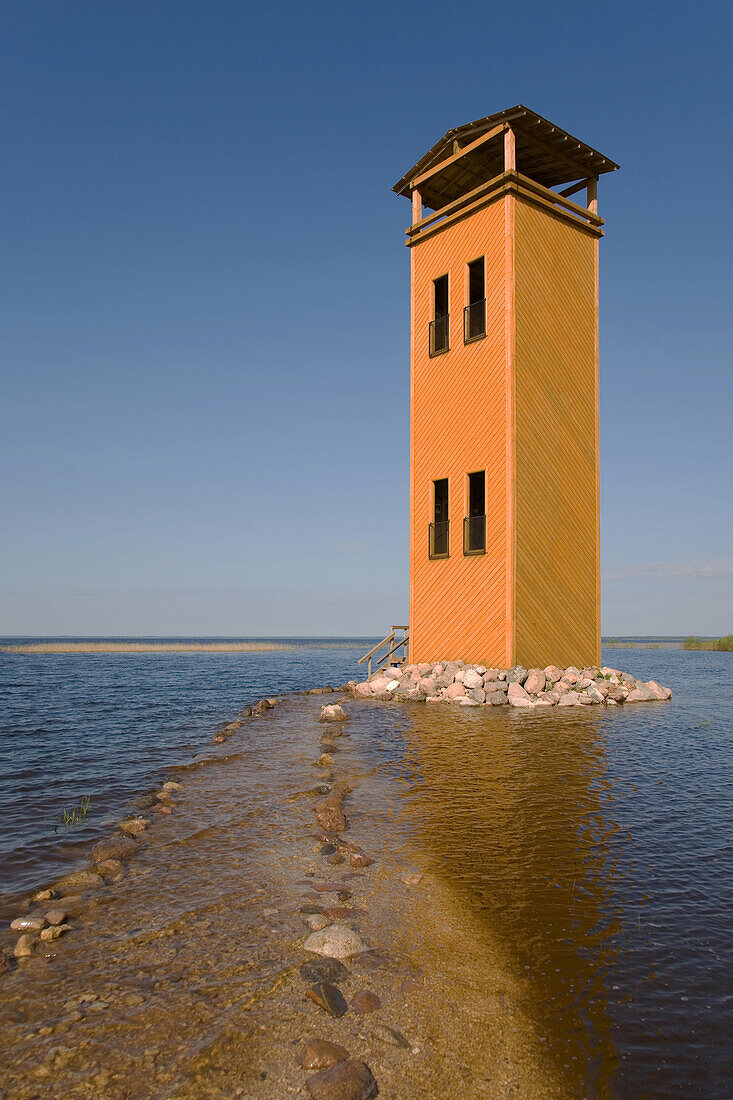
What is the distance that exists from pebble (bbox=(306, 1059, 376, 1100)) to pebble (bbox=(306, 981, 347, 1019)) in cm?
48

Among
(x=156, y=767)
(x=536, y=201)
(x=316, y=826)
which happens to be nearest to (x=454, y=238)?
(x=536, y=201)

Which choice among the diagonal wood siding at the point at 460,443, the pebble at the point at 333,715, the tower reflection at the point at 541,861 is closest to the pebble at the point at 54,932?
the tower reflection at the point at 541,861

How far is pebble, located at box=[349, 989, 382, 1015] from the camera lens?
3.50 metres

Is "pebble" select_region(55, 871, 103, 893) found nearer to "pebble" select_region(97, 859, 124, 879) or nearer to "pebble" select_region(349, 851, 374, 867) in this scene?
"pebble" select_region(97, 859, 124, 879)

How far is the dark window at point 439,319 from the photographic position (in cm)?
1967

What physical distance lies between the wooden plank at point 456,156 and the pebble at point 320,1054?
20156mm

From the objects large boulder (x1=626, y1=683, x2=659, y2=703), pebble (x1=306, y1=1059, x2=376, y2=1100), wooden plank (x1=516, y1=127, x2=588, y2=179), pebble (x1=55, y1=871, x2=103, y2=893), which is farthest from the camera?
wooden plank (x1=516, y1=127, x2=588, y2=179)

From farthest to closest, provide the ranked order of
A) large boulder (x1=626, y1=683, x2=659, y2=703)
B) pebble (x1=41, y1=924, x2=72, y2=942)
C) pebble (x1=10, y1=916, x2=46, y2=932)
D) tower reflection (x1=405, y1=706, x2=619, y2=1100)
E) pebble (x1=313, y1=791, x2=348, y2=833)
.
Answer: large boulder (x1=626, y1=683, x2=659, y2=703)
pebble (x1=313, y1=791, x2=348, y2=833)
pebble (x1=10, y1=916, x2=46, y2=932)
pebble (x1=41, y1=924, x2=72, y2=942)
tower reflection (x1=405, y1=706, x2=619, y2=1100)

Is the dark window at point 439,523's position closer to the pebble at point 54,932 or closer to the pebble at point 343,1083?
the pebble at point 54,932

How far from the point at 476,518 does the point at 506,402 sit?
3.06 meters

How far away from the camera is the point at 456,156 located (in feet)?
62.4

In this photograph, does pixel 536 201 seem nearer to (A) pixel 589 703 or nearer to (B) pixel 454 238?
(B) pixel 454 238

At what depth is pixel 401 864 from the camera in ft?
18.6

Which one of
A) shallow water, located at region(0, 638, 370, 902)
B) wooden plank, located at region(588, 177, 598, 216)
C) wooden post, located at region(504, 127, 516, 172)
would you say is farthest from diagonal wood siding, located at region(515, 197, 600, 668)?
shallow water, located at region(0, 638, 370, 902)
